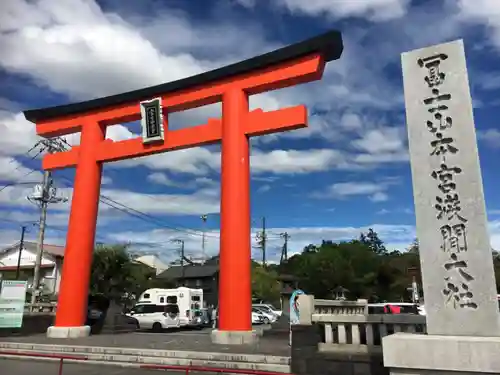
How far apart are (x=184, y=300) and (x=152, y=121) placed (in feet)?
40.3

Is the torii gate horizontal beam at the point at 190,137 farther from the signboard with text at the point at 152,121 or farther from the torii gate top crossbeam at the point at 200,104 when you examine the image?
the signboard with text at the point at 152,121

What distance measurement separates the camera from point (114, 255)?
2738cm

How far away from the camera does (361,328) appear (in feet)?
22.6

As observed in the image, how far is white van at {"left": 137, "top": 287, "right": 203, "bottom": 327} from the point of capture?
2264 cm

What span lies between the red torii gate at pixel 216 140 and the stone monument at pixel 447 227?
629 cm

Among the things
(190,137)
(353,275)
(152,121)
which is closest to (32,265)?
(353,275)

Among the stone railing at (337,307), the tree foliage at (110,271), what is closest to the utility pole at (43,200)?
the tree foliage at (110,271)

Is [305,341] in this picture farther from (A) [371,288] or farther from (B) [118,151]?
(A) [371,288]

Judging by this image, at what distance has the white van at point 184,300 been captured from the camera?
74.3ft

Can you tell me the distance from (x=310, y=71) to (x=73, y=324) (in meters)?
11.3

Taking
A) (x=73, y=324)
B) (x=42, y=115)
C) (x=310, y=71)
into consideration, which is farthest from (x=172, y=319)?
(x=310, y=71)

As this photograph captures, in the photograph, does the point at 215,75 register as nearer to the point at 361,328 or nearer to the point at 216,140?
the point at 216,140

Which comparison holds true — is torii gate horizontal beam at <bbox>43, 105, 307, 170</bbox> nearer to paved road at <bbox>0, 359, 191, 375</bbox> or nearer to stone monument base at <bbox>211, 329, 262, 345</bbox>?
stone monument base at <bbox>211, 329, 262, 345</bbox>

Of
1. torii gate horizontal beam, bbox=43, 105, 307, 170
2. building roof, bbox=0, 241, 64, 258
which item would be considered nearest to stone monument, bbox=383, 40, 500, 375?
torii gate horizontal beam, bbox=43, 105, 307, 170
